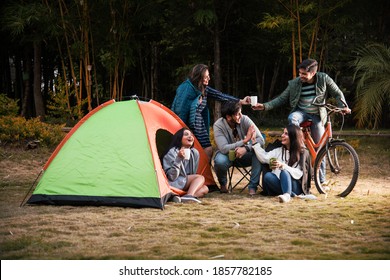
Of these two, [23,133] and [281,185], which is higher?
[23,133]

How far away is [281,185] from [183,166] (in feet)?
3.19

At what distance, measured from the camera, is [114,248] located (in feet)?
12.8

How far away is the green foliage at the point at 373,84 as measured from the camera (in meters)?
9.39

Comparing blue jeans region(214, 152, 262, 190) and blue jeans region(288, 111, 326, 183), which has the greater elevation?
blue jeans region(288, 111, 326, 183)

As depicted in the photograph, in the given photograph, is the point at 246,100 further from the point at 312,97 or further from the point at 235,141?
the point at 312,97

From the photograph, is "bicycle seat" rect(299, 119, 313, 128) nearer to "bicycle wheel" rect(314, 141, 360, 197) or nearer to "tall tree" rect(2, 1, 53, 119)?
"bicycle wheel" rect(314, 141, 360, 197)

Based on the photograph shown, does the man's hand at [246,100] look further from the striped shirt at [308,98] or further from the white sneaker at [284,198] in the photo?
the white sneaker at [284,198]

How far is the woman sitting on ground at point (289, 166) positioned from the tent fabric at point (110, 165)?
3.34ft

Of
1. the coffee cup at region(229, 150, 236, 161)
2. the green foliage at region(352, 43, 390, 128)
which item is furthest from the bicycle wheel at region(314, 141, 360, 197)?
the green foliage at region(352, 43, 390, 128)

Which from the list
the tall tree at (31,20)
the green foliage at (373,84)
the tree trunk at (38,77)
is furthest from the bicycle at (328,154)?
the tree trunk at (38,77)

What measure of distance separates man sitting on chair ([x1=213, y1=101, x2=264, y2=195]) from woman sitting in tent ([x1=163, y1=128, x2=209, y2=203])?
12.0 inches

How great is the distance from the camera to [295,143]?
5934 millimetres

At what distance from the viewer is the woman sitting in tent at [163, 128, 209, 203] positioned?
19.3 ft

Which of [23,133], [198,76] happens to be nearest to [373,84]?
[198,76]
